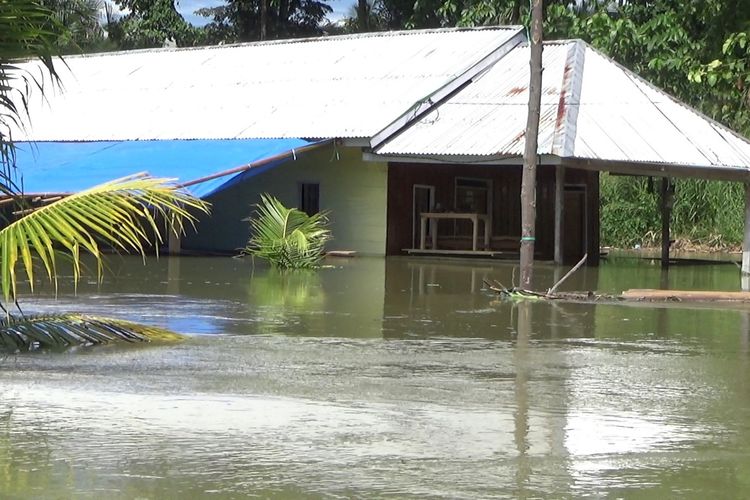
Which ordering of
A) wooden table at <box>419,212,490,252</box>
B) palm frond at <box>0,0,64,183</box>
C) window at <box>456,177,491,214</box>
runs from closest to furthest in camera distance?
palm frond at <box>0,0,64,183</box>, wooden table at <box>419,212,490,252</box>, window at <box>456,177,491,214</box>

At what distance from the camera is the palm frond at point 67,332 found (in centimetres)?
960

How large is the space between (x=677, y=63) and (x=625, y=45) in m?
1.56

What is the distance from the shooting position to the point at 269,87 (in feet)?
92.2

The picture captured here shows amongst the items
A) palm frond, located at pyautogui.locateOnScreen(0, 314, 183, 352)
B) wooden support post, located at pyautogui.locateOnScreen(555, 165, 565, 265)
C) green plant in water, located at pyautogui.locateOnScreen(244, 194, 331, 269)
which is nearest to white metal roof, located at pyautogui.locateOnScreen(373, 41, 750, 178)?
wooden support post, located at pyautogui.locateOnScreen(555, 165, 565, 265)

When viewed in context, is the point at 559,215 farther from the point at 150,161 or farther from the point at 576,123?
the point at 150,161

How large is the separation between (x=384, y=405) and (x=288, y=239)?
1292 cm

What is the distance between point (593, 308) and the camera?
1423cm

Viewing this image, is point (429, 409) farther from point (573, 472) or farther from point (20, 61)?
point (20, 61)

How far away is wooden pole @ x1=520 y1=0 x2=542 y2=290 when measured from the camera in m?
15.5

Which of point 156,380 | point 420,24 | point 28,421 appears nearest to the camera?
point 28,421

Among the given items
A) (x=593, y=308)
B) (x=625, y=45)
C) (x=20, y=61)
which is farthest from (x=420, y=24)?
(x=20, y=61)

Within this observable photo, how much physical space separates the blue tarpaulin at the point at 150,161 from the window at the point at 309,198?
212 centimetres

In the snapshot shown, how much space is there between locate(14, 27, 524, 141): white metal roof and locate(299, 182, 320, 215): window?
1.68 meters

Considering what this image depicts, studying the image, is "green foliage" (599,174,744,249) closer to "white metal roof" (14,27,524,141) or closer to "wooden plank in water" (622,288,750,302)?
"white metal roof" (14,27,524,141)
